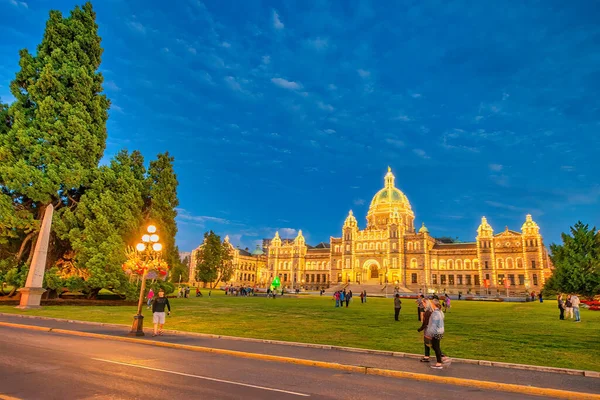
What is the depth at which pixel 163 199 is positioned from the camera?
39844 millimetres

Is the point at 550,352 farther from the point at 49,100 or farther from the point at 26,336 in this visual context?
the point at 49,100

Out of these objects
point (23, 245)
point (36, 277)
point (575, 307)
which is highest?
point (23, 245)

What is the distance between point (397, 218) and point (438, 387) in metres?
95.7

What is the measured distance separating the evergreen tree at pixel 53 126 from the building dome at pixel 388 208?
274 feet

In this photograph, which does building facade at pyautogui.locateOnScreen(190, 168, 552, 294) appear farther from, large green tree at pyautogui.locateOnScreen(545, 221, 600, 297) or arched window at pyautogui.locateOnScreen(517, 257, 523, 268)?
large green tree at pyautogui.locateOnScreen(545, 221, 600, 297)

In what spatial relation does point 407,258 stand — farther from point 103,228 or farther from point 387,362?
point 387,362

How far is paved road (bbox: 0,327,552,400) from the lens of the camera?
24.6 ft

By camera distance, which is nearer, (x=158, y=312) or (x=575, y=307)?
(x=158, y=312)

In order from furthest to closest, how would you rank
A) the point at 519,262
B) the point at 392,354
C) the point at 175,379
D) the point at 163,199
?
the point at 519,262
the point at 163,199
the point at 392,354
the point at 175,379

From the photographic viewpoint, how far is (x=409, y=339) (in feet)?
52.0

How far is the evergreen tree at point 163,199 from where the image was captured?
127ft

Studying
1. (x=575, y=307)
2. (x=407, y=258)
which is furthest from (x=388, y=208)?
(x=575, y=307)

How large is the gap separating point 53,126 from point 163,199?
41.1 feet

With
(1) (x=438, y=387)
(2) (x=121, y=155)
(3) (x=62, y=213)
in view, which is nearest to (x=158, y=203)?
(2) (x=121, y=155)
